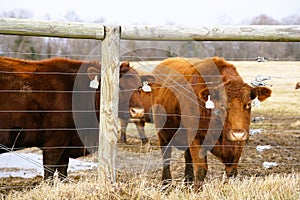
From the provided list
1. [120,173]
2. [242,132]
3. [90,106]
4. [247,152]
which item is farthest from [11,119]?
[247,152]

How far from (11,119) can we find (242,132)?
2.87 metres

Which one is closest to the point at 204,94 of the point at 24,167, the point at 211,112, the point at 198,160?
the point at 211,112

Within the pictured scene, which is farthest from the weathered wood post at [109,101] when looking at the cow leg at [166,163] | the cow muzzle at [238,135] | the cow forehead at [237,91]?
the cow leg at [166,163]

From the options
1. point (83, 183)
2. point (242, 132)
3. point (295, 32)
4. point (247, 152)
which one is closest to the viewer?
point (83, 183)

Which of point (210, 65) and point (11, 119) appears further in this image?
point (210, 65)

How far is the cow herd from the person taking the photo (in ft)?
17.0

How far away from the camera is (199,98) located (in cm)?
545

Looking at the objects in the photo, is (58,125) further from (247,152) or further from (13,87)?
(247,152)

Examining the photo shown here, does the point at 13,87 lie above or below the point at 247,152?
above

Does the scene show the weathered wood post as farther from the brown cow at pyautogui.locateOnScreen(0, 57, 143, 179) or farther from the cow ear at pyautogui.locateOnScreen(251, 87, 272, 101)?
the cow ear at pyautogui.locateOnScreen(251, 87, 272, 101)

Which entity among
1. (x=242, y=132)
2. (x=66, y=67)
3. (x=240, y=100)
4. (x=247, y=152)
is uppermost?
(x=66, y=67)

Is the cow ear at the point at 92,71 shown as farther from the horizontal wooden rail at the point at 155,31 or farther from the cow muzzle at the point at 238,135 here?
the cow muzzle at the point at 238,135

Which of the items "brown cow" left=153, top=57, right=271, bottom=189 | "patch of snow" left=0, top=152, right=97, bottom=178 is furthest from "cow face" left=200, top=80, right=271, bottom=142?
"patch of snow" left=0, top=152, right=97, bottom=178

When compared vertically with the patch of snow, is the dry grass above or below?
above
